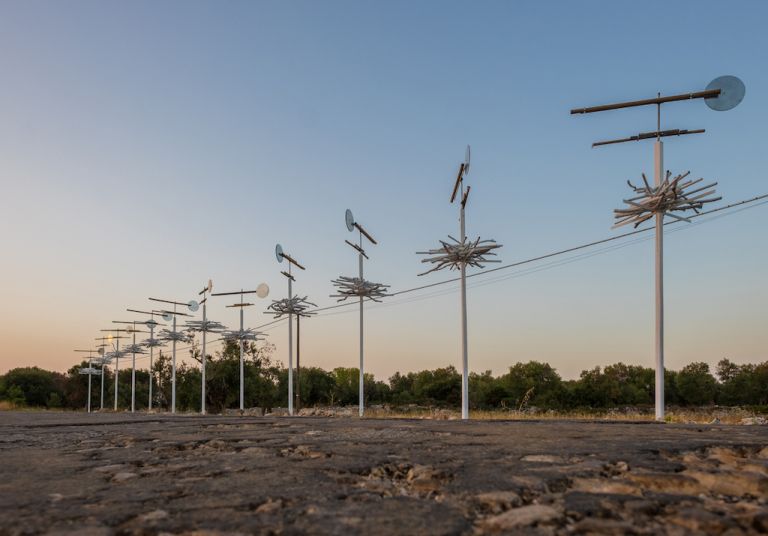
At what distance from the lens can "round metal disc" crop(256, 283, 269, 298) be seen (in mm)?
32562

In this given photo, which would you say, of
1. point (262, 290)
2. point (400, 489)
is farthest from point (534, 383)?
point (400, 489)

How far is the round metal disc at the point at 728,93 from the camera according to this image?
545 inches

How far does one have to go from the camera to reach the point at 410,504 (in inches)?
114

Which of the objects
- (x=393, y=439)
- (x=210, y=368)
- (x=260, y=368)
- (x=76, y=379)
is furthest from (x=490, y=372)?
(x=393, y=439)

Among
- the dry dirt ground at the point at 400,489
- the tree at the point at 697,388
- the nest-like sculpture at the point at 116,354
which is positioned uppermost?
the dry dirt ground at the point at 400,489

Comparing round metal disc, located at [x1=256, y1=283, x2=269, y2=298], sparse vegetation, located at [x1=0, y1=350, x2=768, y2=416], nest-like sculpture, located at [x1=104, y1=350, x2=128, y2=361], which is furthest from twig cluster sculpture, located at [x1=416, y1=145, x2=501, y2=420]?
nest-like sculpture, located at [x1=104, y1=350, x2=128, y2=361]

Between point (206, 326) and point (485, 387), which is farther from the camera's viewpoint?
point (485, 387)

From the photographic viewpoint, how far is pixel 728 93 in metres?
13.9

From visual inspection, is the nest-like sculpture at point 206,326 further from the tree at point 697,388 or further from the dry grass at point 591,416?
the tree at point 697,388

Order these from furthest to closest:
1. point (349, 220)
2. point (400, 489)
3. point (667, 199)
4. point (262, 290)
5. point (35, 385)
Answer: point (35, 385) < point (262, 290) < point (349, 220) < point (667, 199) < point (400, 489)

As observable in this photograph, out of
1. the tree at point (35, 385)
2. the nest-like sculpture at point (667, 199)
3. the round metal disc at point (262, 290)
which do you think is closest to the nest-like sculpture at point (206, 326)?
the round metal disc at point (262, 290)

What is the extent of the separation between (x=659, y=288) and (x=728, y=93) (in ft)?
17.8

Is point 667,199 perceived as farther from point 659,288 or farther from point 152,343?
point 152,343

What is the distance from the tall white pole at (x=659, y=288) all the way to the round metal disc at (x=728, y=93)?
6.21 feet
